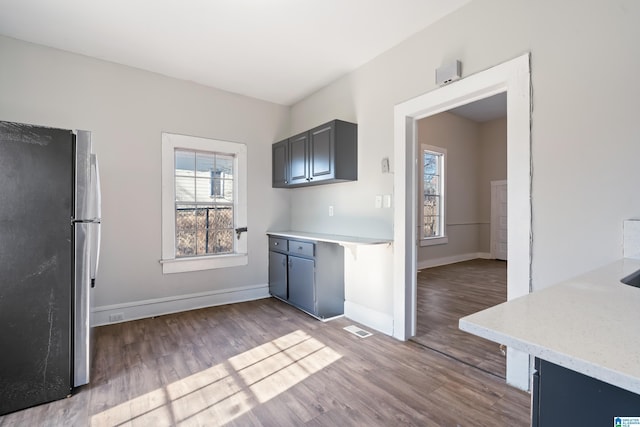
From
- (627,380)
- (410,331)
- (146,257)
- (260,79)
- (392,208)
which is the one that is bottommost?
(410,331)

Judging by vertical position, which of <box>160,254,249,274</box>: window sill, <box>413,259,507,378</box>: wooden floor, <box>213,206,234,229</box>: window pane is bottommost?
<box>413,259,507,378</box>: wooden floor

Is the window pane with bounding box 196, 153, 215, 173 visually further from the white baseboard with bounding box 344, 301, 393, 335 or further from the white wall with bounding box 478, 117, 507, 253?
the white wall with bounding box 478, 117, 507, 253

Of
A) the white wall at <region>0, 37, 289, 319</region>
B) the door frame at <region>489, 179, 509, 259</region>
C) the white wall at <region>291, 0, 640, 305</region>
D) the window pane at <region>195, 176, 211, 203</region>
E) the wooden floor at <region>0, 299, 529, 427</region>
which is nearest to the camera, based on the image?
the white wall at <region>291, 0, 640, 305</region>

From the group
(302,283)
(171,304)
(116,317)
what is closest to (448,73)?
(302,283)

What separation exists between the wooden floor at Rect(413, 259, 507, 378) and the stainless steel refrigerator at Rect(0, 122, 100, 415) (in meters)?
2.62

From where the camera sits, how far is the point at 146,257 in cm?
347

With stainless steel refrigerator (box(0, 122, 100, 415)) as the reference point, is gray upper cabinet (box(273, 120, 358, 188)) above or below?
above

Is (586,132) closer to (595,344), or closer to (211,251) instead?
(595,344)

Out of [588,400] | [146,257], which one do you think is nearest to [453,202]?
[146,257]

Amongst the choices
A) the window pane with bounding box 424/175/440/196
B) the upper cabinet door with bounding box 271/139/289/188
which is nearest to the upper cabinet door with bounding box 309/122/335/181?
the upper cabinet door with bounding box 271/139/289/188

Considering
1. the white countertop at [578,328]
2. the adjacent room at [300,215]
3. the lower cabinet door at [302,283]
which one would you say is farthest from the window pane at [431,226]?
the white countertop at [578,328]

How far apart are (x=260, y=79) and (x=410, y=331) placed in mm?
3176

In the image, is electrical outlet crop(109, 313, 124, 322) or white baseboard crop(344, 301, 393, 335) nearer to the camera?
white baseboard crop(344, 301, 393, 335)

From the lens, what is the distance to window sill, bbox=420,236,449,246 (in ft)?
19.2
